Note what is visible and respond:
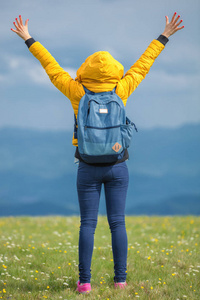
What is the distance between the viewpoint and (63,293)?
530 centimetres

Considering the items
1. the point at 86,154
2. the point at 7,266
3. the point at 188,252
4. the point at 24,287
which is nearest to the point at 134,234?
the point at 188,252

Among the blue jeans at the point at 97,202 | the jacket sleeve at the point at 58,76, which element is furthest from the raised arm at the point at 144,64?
the blue jeans at the point at 97,202

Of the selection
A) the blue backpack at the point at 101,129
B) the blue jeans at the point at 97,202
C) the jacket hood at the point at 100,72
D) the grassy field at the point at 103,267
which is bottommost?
the grassy field at the point at 103,267

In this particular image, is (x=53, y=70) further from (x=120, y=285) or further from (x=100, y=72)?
(x=120, y=285)

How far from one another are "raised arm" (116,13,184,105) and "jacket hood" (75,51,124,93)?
14cm

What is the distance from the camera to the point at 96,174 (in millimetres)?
5078

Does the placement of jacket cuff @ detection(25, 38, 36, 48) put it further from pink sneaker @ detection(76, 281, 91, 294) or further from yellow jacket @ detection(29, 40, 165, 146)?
pink sneaker @ detection(76, 281, 91, 294)

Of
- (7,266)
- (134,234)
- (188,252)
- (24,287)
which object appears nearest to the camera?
(24,287)

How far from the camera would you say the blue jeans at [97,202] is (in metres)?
5.11

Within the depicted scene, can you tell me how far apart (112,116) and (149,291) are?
2.56m

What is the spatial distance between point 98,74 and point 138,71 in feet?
2.34

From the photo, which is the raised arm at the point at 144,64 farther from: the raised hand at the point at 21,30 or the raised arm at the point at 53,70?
the raised hand at the point at 21,30

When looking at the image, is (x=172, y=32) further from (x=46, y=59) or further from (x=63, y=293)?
(x=63, y=293)

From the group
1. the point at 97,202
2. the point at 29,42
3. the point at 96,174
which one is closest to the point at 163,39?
the point at 29,42
